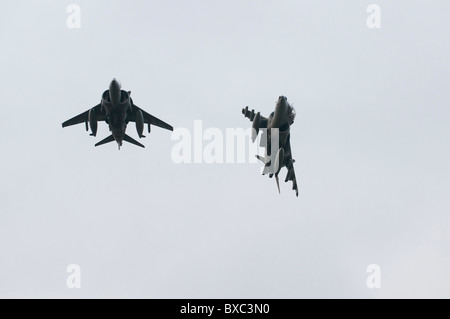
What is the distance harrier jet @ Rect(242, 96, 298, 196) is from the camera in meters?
49.7

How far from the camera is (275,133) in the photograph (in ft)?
168

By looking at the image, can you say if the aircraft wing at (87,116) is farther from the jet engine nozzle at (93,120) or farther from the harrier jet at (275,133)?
the harrier jet at (275,133)

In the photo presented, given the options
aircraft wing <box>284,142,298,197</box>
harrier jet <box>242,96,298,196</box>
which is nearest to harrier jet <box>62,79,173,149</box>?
harrier jet <box>242,96,298,196</box>

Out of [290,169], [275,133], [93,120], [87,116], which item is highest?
[87,116]

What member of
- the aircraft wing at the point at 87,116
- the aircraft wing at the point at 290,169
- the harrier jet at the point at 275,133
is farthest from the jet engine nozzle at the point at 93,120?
the aircraft wing at the point at 290,169

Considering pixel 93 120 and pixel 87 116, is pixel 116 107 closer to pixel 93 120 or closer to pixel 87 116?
pixel 93 120

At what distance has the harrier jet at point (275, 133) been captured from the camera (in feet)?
163

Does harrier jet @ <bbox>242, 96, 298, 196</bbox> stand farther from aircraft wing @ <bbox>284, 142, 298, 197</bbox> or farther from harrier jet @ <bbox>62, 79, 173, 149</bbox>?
harrier jet @ <bbox>62, 79, 173, 149</bbox>

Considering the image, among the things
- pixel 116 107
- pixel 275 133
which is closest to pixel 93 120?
pixel 116 107
